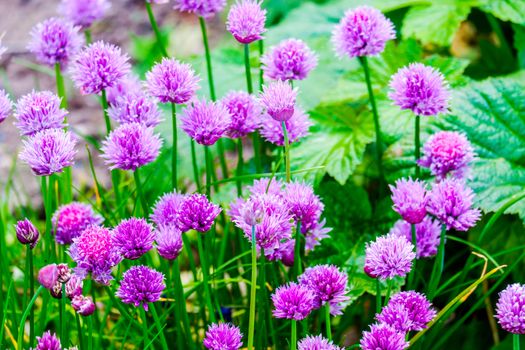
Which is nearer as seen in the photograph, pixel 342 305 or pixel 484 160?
pixel 342 305

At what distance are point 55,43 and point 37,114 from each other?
0.29 metres

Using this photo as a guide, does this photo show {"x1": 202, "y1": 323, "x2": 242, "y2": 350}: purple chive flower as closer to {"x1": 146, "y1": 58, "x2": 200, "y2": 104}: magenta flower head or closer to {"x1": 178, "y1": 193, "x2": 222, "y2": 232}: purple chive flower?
{"x1": 178, "y1": 193, "x2": 222, "y2": 232}: purple chive flower

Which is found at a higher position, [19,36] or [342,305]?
[19,36]

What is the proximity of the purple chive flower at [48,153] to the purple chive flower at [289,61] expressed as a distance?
0.41 metres

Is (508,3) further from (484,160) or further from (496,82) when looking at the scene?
(484,160)

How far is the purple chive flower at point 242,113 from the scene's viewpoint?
131cm

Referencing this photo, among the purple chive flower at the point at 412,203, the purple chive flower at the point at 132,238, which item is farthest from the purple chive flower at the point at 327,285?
the purple chive flower at the point at 132,238

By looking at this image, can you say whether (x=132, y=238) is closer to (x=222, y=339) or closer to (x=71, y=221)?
(x=222, y=339)

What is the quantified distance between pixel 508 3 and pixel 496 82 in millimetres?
304

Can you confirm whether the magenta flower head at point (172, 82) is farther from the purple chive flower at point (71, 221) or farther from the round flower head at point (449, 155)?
the round flower head at point (449, 155)

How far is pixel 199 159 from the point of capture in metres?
2.01

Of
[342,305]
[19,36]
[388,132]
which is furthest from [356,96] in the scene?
[19,36]

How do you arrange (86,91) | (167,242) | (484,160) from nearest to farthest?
1. (167,242)
2. (86,91)
3. (484,160)

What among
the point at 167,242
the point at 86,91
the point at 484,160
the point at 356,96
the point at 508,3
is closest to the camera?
the point at 167,242
